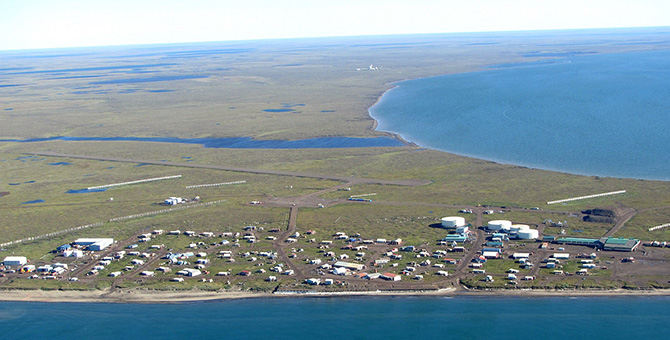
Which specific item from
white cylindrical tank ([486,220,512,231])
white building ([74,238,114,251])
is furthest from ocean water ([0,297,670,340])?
white cylindrical tank ([486,220,512,231])

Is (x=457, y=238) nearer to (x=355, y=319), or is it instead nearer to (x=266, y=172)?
(x=355, y=319)

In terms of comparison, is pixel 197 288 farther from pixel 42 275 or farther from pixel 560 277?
pixel 560 277

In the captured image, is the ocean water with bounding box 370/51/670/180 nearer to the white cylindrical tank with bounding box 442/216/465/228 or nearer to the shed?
the white cylindrical tank with bounding box 442/216/465/228

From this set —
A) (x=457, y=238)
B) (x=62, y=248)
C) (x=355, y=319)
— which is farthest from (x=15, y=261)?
(x=457, y=238)

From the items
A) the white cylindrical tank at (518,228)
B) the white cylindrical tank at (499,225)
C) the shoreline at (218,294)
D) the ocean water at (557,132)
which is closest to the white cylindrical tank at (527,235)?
the white cylindrical tank at (518,228)

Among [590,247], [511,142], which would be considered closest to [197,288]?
[590,247]

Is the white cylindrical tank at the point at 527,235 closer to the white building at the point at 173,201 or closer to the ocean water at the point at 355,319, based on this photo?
the ocean water at the point at 355,319
